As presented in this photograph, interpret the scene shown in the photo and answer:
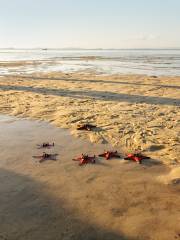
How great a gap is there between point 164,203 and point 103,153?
2.76 metres

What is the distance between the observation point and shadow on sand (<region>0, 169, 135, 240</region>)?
16.1 ft

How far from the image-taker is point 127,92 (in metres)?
19.0

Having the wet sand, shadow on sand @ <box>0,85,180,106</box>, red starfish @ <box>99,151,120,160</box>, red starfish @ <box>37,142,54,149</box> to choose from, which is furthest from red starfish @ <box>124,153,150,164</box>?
shadow on sand @ <box>0,85,180,106</box>

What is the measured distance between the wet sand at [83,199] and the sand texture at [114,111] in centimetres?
110

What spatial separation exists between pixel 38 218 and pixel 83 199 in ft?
3.35

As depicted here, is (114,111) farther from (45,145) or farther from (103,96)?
(45,145)

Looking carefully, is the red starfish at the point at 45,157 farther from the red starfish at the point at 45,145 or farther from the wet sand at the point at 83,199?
the red starfish at the point at 45,145

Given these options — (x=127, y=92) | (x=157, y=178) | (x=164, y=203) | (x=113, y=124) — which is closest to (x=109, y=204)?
(x=164, y=203)

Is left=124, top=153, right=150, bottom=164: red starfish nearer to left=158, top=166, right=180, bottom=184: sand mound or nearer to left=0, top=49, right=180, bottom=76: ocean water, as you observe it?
left=158, top=166, right=180, bottom=184: sand mound

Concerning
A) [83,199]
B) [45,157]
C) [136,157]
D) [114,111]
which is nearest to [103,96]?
[114,111]

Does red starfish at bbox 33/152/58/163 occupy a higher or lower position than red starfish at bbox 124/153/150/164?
lower

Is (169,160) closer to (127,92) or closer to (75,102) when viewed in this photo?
(75,102)

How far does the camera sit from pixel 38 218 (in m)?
5.37

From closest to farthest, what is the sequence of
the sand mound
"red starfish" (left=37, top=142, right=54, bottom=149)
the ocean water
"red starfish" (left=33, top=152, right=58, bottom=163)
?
the sand mound < "red starfish" (left=33, top=152, right=58, bottom=163) < "red starfish" (left=37, top=142, right=54, bottom=149) < the ocean water
